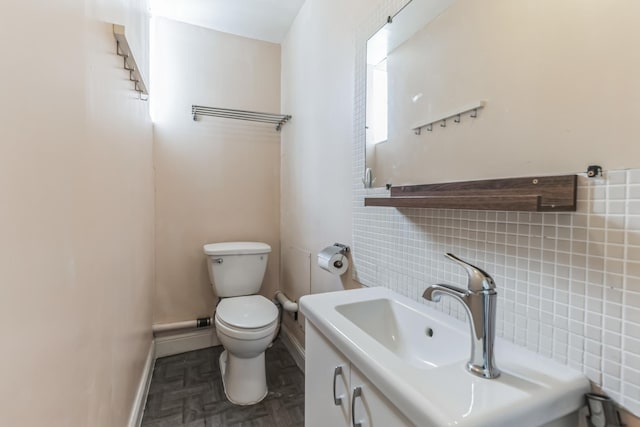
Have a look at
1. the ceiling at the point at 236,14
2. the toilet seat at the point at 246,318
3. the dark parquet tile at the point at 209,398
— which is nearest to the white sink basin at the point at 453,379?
the toilet seat at the point at 246,318

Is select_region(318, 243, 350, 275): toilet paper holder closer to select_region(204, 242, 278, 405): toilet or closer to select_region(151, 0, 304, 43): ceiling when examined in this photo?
select_region(204, 242, 278, 405): toilet

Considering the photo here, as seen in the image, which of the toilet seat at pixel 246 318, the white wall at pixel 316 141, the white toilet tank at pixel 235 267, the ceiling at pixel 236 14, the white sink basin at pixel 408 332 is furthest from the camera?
the white toilet tank at pixel 235 267

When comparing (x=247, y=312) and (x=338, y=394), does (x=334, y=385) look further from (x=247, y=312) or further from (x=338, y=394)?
(x=247, y=312)

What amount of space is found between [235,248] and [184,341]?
2.74 ft

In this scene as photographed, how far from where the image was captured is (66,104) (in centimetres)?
70

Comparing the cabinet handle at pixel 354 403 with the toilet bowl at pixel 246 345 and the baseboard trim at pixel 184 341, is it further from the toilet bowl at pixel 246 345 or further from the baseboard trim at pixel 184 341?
the baseboard trim at pixel 184 341

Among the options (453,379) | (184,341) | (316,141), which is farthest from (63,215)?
(184,341)

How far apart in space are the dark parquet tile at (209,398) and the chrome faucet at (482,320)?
128 centimetres

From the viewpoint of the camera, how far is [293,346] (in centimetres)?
214

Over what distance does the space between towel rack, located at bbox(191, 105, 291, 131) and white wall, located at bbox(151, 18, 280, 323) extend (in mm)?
41

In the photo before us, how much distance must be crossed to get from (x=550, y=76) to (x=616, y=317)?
51cm

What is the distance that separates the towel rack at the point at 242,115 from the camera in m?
2.21

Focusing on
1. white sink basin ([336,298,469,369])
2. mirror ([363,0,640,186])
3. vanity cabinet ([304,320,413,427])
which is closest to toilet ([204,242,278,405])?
vanity cabinet ([304,320,413,427])

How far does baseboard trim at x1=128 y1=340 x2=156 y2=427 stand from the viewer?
144cm
